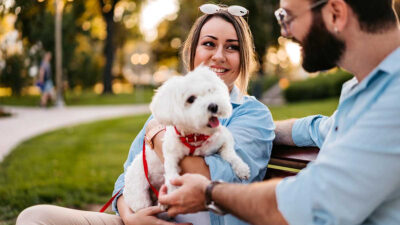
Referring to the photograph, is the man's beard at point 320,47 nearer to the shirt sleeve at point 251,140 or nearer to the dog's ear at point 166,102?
the shirt sleeve at point 251,140

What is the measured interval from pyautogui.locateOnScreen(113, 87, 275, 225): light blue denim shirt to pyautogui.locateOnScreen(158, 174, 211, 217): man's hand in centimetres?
24

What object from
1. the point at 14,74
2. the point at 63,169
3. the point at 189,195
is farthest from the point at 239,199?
the point at 14,74

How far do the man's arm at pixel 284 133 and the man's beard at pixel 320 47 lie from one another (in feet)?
2.64

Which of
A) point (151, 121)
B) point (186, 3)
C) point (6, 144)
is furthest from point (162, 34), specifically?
point (151, 121)

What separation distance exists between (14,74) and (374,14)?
21640 millimetres

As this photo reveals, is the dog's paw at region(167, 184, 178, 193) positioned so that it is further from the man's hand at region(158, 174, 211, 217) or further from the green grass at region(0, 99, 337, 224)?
the green grass at region(0, 99, 337, 224)

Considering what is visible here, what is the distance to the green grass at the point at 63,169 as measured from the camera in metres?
5.08

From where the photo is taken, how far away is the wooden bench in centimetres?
226

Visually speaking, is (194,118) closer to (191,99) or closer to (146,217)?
(191,99)

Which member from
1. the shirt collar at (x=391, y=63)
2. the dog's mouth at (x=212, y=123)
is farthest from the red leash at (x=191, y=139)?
the shirt collar at (x=391, y=63)

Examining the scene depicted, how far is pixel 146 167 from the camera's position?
7.93 feet

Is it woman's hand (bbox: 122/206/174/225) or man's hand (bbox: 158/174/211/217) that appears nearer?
man's hand (bbox: 158/174/211/217)

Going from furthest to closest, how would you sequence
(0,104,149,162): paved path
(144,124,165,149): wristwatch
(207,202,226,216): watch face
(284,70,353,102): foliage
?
(284,70,353,102): foliage
(0,104,149,162): paved path
(144,124,165,149): wristwatch
(207,202,226,216): watch face

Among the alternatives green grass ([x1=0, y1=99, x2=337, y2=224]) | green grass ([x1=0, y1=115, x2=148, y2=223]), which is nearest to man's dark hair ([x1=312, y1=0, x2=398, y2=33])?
green grass ([x1=0, y1=99, x2=337, y2=224])
